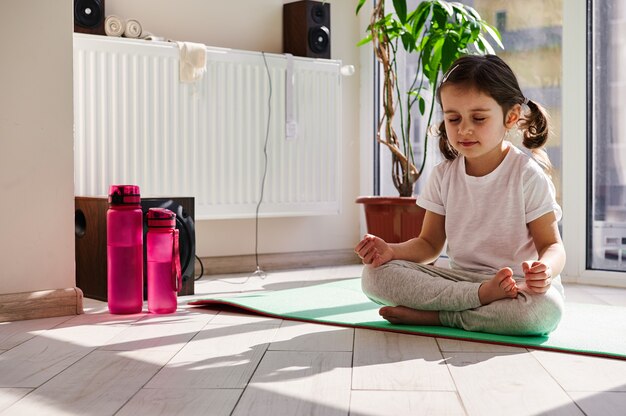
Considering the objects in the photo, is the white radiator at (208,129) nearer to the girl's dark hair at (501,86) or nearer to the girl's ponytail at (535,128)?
the girl's dark hair at (501,86)

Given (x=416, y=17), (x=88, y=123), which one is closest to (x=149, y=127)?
(x=88, y=123)

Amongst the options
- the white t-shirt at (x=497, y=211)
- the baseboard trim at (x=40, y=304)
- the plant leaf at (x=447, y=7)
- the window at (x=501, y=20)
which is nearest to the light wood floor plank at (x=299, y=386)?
the white t-shirt at (x=497, y=211)

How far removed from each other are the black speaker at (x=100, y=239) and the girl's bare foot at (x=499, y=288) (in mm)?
992

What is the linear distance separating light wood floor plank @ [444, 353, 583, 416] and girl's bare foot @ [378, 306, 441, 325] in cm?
28

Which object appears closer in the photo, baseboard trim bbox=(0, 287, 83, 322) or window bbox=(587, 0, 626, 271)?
baseboard trim bbox=(0, 287, 83, 322)

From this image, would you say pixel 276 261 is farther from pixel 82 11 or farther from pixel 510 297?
pixel 510 297

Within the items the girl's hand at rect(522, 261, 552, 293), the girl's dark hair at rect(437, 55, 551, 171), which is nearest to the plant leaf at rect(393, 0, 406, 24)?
the girl's dark hair at rect(437, 55, 551, 171)

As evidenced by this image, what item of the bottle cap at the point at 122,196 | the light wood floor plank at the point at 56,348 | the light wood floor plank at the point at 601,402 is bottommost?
the light wood floor plank at the point at 601,402

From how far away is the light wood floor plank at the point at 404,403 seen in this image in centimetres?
124

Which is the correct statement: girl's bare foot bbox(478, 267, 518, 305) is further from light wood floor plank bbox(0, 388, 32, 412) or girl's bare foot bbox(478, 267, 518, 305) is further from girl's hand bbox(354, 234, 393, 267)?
light wood floor plank bbox(0, 388, 32, 412)

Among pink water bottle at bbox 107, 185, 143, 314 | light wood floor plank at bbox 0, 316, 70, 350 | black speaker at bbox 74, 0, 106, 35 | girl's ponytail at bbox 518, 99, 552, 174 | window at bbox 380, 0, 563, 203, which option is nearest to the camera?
light wood floor plank at bbox 0, 316, 70, 350

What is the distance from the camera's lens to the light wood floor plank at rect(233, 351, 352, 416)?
4.11ft

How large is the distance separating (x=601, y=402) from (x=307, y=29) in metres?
2.40

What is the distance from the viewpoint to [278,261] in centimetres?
349
